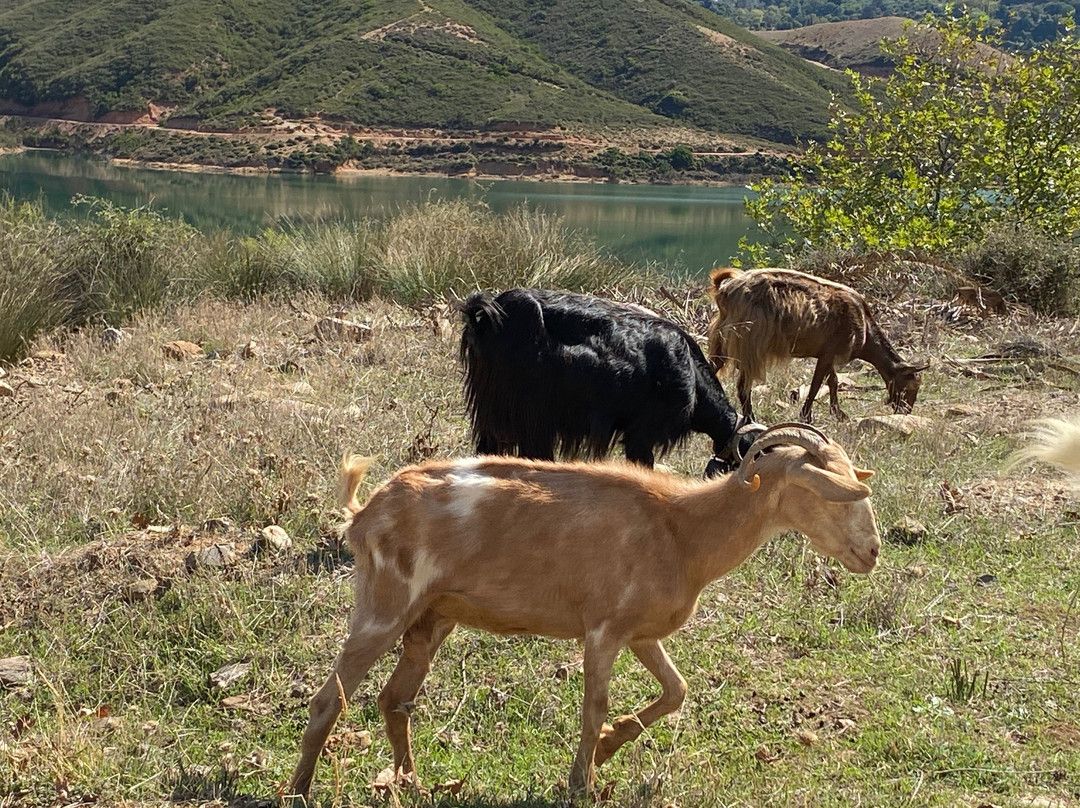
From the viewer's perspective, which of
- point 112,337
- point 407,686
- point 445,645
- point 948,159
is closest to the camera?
point 407,686

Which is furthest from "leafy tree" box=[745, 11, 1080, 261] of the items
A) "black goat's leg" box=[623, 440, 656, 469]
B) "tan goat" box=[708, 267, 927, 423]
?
"black goat's leg" box=[623, 440, 656, 469]

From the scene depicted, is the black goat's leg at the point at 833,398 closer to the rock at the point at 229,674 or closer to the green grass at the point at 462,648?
the green grass at the point at 462,648

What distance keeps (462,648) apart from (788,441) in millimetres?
A: 1963

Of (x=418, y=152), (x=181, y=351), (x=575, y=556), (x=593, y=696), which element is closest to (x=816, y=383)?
(x=181, y=351)

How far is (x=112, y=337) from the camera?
11.6 m

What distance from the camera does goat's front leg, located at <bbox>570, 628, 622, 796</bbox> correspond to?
3.70 m

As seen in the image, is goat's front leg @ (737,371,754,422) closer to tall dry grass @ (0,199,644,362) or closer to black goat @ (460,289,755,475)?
black goat @ (460,289,755,475)

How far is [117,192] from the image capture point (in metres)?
29.8

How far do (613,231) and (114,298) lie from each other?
16843 mm

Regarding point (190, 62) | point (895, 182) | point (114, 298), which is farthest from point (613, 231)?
point (190, 62)

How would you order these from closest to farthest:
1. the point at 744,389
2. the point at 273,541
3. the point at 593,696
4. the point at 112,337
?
the point at 593,696 → the point at 273,541 → the point at 744,389 → the point at 112,337

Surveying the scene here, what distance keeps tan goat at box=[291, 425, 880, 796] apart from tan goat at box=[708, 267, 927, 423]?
5317mm

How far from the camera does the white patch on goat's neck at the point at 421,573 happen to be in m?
3.79

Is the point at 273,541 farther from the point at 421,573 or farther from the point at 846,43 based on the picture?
the point at 846,43
